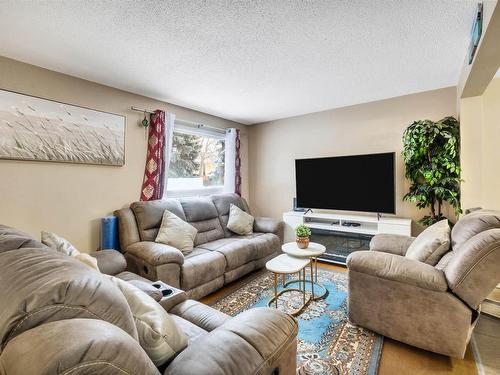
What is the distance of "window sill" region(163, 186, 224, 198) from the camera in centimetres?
358

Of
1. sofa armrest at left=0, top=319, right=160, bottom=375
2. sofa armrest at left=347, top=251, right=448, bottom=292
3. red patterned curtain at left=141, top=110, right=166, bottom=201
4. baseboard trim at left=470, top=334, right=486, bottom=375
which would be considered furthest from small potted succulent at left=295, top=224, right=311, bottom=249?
sofa armrest at left=0, top=319, right=160, bottom=375

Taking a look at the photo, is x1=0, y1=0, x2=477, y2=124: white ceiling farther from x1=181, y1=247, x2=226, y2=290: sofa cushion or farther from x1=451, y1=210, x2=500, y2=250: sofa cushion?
x1=181, y1=247, x2=226, y2=290: sofa cushion

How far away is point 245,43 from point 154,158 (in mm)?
1886

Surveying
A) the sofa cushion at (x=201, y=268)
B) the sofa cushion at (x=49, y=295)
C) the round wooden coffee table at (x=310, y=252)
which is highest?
the sofa cushion at (x=49, y=295)

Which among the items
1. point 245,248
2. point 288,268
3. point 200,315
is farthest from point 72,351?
point 245,248

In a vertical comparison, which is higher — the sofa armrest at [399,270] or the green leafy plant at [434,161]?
the green leafy plant at [434,161]

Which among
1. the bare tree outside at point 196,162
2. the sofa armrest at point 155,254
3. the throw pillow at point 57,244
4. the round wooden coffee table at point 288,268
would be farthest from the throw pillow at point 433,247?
the bare tree outside at point 196,162

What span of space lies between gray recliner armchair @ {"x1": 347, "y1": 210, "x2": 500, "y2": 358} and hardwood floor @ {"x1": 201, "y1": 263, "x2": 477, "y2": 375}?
0.08 meters

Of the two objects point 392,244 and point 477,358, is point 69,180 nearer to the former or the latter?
point 392,244

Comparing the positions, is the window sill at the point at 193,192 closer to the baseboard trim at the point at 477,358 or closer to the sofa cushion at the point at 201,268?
the sofa cushion at the point at 201,268

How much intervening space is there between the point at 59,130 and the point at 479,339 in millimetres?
4062

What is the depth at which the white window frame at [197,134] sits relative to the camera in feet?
11.8

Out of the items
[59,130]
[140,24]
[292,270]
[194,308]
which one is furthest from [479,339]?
[59,130]

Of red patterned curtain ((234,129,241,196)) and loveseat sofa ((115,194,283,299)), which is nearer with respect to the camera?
loveseat sofa ((115,194,283,299))
